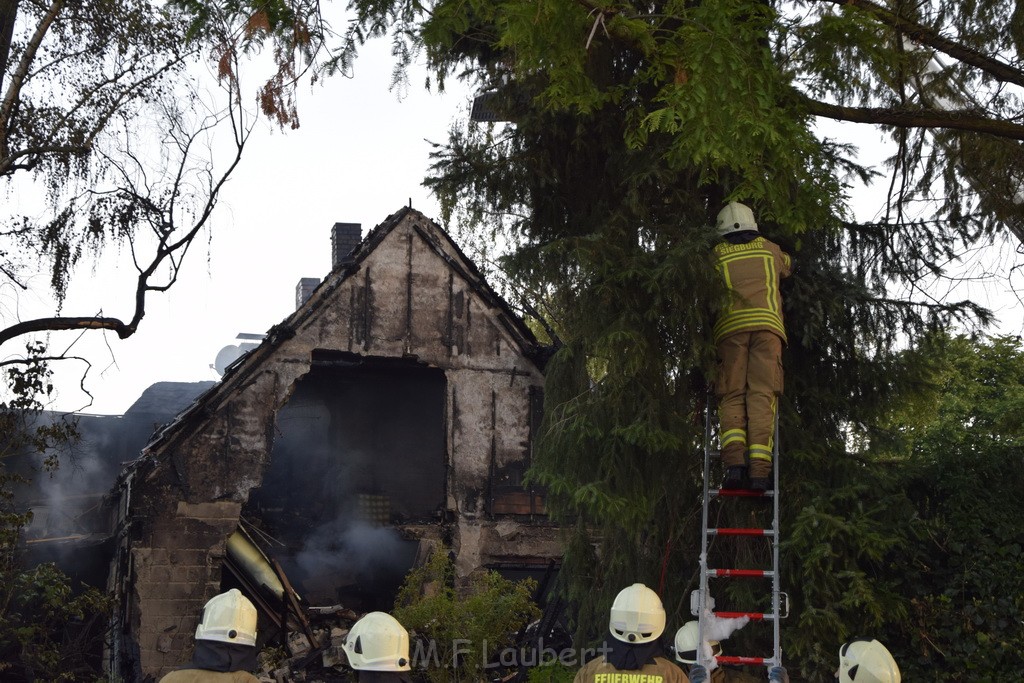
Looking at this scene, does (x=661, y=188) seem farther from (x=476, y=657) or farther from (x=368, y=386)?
(x=368, y=386)

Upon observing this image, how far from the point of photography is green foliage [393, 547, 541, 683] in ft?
40.5

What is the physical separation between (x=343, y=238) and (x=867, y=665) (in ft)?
48.6

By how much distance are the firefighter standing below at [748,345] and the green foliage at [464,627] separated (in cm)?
514

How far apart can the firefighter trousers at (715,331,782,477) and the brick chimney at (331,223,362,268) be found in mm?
11840

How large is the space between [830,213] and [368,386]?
1070 centimetres

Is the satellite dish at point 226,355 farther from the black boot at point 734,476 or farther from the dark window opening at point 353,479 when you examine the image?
the black boot at point 734,476

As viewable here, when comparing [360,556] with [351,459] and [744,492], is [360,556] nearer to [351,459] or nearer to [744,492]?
[351,459]

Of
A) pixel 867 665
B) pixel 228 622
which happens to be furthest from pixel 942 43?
pixel 228 622

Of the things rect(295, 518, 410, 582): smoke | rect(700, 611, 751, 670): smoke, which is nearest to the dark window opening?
rect(295, 518, 410, 582): smoke

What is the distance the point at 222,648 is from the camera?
5980 millimetres

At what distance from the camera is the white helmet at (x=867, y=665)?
5.78 m

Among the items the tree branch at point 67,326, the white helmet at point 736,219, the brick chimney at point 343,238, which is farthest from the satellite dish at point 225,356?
the white helmet at point 736,219

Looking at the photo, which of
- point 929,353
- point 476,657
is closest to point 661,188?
point 929,353

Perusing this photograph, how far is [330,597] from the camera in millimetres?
16344
